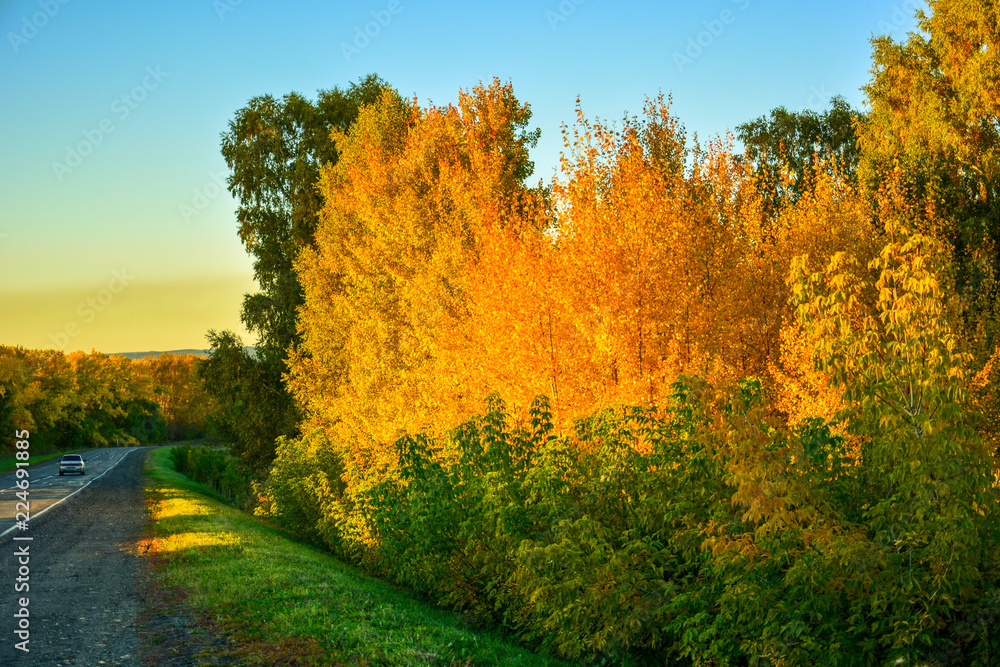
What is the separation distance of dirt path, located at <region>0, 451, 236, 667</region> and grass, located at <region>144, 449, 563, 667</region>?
464 millimetres

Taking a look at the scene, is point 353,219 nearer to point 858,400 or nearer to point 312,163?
point 312,163

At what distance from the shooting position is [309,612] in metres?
10.3

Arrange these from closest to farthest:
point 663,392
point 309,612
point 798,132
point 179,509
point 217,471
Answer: point 309,612 < point 663,392 < point 179,509 < point 798,132 < point 217,471

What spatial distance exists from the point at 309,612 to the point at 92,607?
3.42 metres

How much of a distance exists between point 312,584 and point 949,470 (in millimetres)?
9287

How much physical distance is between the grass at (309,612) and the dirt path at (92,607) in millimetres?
464

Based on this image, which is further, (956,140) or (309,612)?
(956,140)

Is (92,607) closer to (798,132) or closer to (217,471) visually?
(798,132)

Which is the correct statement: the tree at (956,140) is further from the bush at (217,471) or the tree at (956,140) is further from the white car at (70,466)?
the white car at (70,466)

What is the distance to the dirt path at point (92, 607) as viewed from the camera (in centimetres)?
877

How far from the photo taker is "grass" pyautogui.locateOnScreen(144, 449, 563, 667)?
8773 mm

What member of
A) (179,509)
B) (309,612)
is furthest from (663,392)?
(179,509)

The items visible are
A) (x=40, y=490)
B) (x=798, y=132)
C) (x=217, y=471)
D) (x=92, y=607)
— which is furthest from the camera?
(x=217, y=471)

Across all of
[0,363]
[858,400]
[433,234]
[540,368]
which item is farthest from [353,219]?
[0,363]
